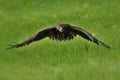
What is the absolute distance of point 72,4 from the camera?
25.7m

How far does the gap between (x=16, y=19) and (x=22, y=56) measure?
999cm

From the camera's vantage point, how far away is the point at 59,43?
13992 mm

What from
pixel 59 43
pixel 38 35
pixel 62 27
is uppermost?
pixel 62 27

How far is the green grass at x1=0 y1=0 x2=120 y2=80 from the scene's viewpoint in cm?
730

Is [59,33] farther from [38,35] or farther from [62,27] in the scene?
[38,35]

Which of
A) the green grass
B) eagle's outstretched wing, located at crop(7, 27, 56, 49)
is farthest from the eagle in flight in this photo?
the green grass

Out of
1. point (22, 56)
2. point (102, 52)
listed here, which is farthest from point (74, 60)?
point (22, 56)

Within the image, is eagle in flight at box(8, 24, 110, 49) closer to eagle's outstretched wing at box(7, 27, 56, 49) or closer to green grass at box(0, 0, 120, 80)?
eagle's outstretched wing at box(7, 27, 56, 49)

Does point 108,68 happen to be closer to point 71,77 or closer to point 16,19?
point 71,77

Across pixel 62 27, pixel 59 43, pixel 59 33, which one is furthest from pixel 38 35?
pixel 59 43

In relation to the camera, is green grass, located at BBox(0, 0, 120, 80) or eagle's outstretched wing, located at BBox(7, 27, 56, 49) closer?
green grass, located at BBox(0, 0, 120, 80)

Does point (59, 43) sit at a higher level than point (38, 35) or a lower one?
lower

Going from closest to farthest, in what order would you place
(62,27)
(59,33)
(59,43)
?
(62,27) → (59,33) → (59,43)

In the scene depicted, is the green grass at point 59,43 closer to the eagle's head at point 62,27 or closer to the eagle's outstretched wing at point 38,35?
the eagle's outstretched wing at point 38,35
